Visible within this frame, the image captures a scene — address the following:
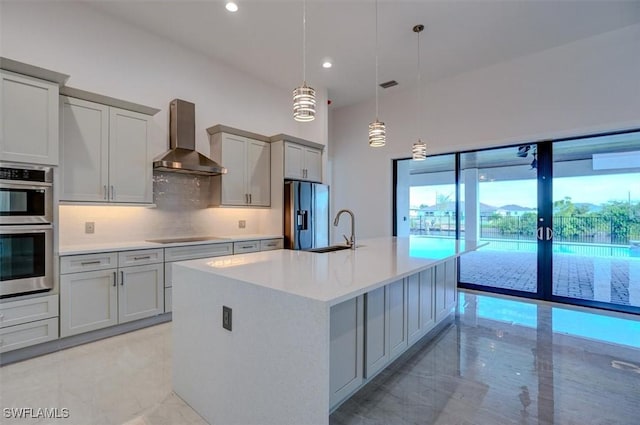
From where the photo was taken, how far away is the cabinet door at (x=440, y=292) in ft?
9.85

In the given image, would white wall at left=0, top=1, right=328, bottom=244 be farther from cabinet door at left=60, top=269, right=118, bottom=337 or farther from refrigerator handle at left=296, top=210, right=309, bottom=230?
cabinet door at left=60, top=269, right=118, bottom=337

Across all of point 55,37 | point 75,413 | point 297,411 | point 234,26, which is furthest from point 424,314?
point 55,37

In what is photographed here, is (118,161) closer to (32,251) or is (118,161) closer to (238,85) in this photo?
(32,251)

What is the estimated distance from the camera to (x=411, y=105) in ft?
17.1

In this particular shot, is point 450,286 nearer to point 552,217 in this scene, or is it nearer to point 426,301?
point 426,301

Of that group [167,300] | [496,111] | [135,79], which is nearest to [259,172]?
[135,79]

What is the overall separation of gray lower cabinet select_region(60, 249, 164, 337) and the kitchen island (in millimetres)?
1343

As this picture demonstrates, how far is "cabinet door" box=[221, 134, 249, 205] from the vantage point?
4070mm

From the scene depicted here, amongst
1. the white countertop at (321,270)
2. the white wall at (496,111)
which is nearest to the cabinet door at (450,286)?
the white countertop at (321,270)

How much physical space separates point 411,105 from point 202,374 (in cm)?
501

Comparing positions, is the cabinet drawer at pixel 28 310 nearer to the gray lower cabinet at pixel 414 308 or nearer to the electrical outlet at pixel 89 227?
the electrical outlet at pixel 89 227

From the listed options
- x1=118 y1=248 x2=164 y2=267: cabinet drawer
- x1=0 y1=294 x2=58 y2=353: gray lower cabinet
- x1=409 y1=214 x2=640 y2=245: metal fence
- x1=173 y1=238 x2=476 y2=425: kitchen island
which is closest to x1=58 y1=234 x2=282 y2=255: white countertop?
x1=118 y1=248 x2=164 y2=267: cabinet drawer

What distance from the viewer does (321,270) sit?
1.77 meters

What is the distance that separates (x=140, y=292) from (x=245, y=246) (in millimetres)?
1324
